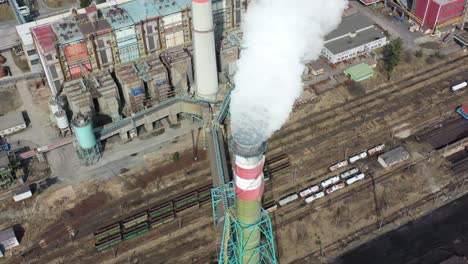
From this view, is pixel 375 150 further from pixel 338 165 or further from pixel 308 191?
pixel 308 191

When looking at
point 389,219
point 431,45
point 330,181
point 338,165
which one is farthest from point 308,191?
point 431,45

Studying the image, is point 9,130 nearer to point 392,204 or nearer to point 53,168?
point 53,168

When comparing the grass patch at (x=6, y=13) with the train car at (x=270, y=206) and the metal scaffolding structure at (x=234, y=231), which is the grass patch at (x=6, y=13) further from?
the train car at (x=270, y=206)

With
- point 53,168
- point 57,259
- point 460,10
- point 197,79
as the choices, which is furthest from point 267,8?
point 460,10

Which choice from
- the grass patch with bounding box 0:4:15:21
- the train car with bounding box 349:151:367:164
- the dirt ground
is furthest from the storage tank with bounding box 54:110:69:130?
the train car with bounding box 349:151:367:164

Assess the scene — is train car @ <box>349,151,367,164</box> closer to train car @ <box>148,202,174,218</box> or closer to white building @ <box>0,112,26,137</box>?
train car @ <box>148,202,174,218</box>
